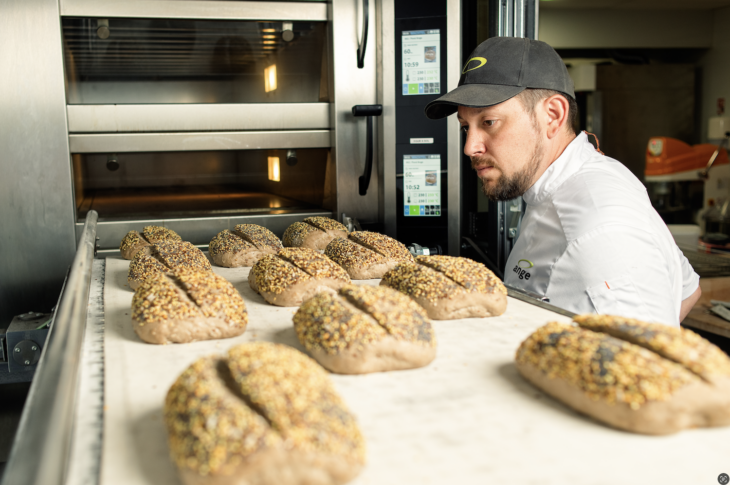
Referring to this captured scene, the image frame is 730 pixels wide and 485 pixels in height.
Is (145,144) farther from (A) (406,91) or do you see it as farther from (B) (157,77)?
(A) (406,91)

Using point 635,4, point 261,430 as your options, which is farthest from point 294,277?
point 635,4

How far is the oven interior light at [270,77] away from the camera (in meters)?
2.89

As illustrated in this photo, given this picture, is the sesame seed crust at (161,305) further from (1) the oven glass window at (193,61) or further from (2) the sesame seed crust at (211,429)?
(1) the oven glass window at (193,61)

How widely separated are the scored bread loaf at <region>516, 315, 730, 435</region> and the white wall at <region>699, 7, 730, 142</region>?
807cm

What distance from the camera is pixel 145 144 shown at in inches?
104

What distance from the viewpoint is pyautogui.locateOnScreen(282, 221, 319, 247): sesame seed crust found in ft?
8.42

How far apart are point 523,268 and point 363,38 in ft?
4.47

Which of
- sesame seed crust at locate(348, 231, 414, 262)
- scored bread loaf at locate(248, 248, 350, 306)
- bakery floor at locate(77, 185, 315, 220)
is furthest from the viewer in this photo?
bakery floor at locate(77, 185, 315, 220)

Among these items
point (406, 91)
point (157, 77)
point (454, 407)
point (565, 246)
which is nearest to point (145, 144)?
point (157, 77)

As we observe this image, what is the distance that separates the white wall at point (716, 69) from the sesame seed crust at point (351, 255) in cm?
750

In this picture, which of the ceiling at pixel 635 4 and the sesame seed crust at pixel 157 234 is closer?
the sesame seed crust at pixel 157 234

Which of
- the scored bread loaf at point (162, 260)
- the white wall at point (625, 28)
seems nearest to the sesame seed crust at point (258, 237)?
the scored bread loaf at point (162, 260)

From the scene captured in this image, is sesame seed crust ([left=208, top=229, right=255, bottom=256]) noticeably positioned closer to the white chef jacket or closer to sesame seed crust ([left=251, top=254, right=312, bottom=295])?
sesame seed crust ([left=251, top=254, right=312, bottom=295])

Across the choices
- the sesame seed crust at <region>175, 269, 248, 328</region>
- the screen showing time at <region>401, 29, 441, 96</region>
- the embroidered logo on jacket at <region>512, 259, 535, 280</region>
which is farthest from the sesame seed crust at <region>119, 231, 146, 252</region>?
the embroidered logo on jacket at <region>512, 259, 535, 280</region>
